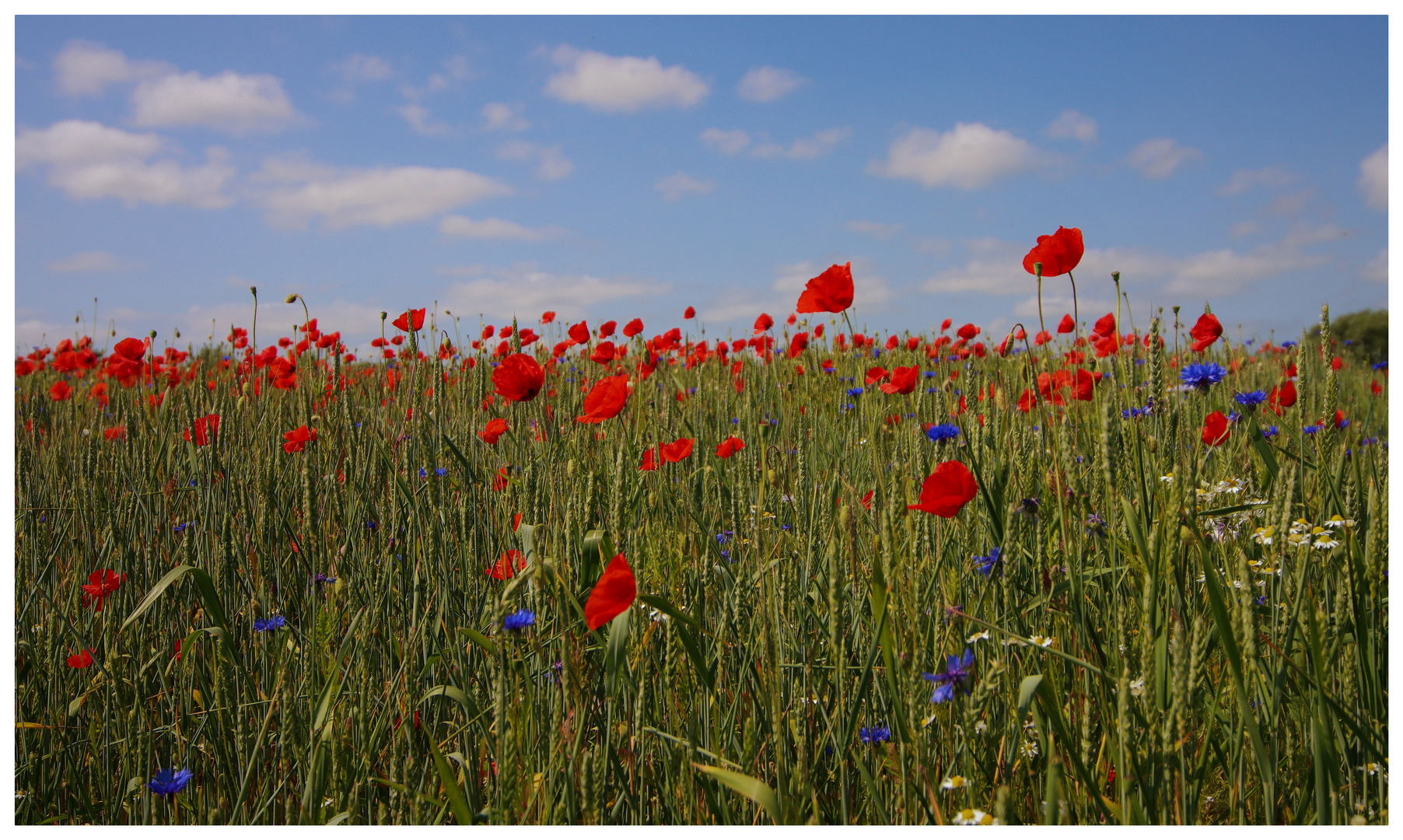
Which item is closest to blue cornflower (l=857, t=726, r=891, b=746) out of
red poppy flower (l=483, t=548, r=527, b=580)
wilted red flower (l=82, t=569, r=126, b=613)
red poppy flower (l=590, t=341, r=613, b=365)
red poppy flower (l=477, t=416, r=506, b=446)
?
red poppy flower (l=483, t=548, r=527, b=580)

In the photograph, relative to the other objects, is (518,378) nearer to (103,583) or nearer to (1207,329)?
(103,583)

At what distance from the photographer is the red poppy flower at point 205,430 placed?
170 centimetres

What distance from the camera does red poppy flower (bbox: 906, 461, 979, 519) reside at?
109 cm

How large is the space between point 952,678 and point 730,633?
58cm

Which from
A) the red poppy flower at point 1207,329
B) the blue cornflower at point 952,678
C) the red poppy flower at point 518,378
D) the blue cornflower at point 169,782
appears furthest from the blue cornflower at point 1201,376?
the blue cornflower at point 169,782

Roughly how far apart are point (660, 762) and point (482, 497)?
0.99 m

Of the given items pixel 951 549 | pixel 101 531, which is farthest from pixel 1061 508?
pixel 101 531

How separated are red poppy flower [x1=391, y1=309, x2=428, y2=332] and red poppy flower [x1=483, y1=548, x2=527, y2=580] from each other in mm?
821

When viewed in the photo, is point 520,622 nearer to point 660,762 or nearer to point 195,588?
point 660,762

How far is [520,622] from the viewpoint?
1125 mm

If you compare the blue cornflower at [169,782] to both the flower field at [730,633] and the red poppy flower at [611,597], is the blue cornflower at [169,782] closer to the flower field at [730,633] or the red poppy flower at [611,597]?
the flower field at [730,633]

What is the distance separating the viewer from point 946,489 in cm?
111

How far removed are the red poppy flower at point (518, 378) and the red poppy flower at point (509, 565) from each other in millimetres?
377

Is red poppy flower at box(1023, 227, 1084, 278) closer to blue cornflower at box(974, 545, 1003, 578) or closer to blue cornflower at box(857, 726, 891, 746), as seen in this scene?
blue cornflower at box(974, 545, 1003, 578)
